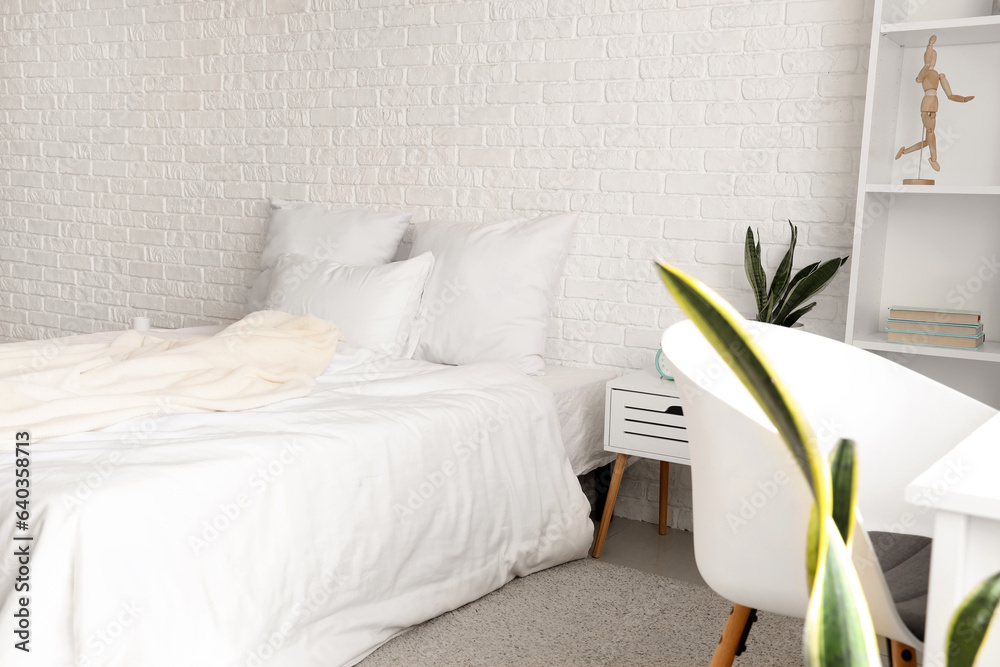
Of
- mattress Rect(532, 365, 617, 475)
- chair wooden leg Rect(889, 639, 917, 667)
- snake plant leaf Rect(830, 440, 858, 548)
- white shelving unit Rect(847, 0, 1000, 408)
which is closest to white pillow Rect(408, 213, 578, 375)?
mattress Rect(532, 365, 617, 475)

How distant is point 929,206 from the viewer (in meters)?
2.55

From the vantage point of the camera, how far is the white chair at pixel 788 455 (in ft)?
4.05

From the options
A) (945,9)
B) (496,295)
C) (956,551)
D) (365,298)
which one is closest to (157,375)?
(365,298)

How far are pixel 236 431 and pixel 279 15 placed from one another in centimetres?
237

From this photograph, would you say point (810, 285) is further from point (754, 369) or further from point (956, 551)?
point (754, 369)

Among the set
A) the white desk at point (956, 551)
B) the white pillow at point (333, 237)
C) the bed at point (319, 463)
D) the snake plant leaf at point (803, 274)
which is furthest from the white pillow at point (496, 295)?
the white desk at point (956, 551)

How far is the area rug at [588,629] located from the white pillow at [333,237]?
1334 mm

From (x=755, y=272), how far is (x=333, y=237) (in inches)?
60.6

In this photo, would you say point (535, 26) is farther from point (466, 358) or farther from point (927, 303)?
point (927, 303)

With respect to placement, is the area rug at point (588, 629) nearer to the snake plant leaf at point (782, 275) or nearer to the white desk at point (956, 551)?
the snake plant leaf at point (782, 275)

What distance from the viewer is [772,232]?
2799mm

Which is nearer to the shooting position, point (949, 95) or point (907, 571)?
point (907, 571)

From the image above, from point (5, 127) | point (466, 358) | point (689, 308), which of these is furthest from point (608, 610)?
point (5, 127)

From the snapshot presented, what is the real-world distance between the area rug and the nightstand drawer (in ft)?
1.26
